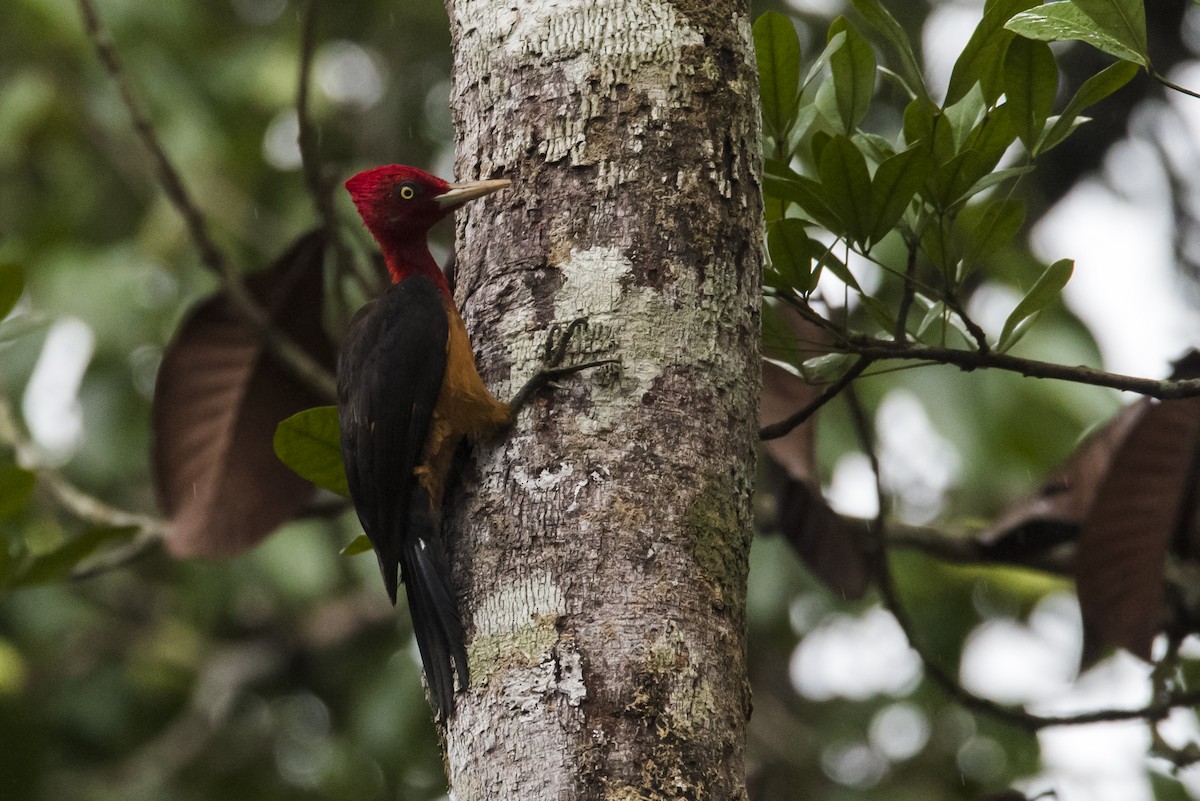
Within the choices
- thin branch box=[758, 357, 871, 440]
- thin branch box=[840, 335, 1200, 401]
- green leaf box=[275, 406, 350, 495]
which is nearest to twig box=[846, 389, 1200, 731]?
thin branch box=[758, 357, 871, 440]

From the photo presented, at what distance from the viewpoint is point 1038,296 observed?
2145mm

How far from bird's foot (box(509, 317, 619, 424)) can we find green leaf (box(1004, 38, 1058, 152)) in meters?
0.79

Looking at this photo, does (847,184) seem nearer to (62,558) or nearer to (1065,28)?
(1065,28)

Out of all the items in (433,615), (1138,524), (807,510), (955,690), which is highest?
(433,615)

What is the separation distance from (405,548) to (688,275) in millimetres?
904

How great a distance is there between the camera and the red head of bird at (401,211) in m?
3.29

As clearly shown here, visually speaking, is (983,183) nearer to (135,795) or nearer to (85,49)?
(85,49)

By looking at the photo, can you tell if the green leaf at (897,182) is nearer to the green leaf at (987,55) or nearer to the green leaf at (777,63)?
the green leaf at (987,55)

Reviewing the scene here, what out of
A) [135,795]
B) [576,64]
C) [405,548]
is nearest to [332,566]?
[135,795]

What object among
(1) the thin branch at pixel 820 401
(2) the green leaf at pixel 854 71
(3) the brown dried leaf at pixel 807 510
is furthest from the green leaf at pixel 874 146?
(3) the brown dried leaf at pixel 807 510

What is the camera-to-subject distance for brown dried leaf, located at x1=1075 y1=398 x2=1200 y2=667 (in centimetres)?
296

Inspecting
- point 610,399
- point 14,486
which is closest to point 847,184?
point 610,399

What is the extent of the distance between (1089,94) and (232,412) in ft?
7.44

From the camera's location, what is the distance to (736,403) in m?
2.02
